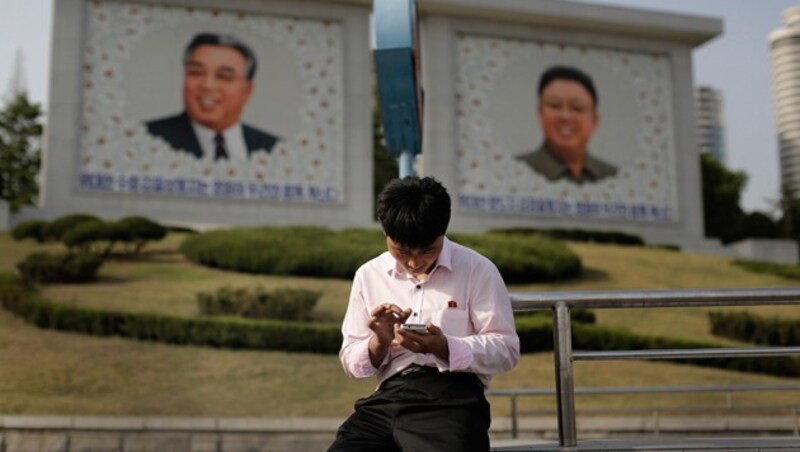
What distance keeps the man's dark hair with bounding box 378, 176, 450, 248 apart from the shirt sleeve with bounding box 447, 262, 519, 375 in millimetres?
232

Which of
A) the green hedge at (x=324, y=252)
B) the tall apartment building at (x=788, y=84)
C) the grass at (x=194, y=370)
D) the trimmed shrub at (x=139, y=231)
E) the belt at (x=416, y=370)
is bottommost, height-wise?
the grass at (x=194, y=370)

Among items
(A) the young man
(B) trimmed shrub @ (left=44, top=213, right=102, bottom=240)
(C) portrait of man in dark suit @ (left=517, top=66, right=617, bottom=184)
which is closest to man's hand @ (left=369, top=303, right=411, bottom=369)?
(A) the young man

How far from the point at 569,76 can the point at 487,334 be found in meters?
22.0

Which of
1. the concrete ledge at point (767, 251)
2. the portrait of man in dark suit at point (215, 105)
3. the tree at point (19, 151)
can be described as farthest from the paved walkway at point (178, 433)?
the tree at point (19, 151)

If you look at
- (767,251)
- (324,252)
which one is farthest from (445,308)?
(767,251)

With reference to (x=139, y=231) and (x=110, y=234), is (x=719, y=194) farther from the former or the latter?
(x=110, y=234)

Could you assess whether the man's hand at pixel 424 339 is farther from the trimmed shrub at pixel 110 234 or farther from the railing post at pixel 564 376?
the trimmed shrub at pixel 110 234

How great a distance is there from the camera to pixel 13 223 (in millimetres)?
19234

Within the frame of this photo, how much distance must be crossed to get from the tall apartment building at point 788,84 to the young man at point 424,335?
89.8 meters

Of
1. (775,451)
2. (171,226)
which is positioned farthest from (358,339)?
(171,226)

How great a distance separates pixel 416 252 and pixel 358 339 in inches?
14.2

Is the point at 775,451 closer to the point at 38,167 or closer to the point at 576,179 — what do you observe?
the point at 576,179

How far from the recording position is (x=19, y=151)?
28.6 m

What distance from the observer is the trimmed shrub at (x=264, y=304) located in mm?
14320
